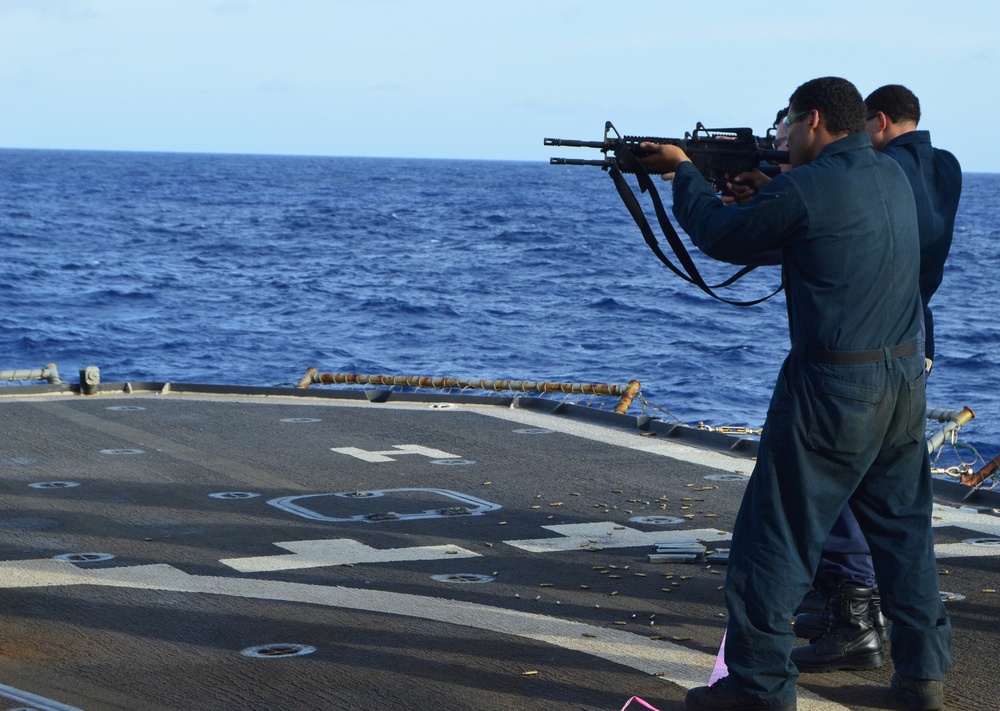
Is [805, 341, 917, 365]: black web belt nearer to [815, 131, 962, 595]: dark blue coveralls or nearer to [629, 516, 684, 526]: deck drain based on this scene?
[815, 131, 962, 595]: dark blue coveralls

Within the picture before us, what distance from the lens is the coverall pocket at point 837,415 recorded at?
4.69 metres

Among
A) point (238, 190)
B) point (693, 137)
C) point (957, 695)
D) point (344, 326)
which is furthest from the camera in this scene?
point (238, 190)

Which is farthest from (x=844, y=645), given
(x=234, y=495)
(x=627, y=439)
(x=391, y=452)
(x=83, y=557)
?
(x=627, y=439)

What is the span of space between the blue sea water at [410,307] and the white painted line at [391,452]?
13.3 metres

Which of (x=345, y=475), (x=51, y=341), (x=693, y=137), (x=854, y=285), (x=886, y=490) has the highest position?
(x=693, y=137)

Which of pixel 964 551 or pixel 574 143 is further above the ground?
pixel 574 143

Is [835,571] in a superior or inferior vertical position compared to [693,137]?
inferior

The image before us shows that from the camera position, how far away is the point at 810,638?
5723mm

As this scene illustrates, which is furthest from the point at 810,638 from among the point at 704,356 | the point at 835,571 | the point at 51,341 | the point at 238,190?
the point at 238,190

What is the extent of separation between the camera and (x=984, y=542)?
7414 millimetres

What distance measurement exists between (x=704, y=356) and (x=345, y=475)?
26094 mm

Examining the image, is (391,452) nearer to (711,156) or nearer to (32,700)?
(711,156)

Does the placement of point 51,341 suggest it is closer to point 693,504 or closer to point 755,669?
point 693,504

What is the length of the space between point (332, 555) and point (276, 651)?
62.1 inches
